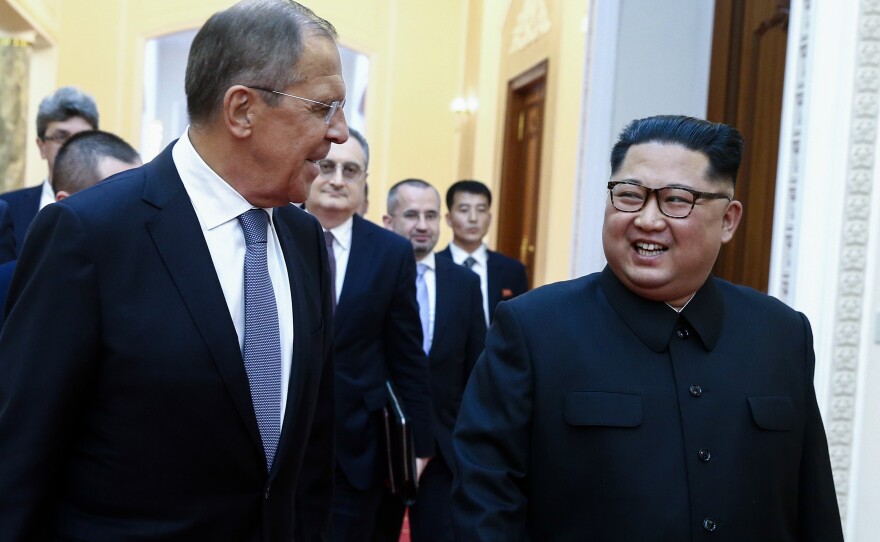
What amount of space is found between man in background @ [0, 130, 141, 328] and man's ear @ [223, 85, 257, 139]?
155 centimetres

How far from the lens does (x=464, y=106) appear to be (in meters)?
14.6

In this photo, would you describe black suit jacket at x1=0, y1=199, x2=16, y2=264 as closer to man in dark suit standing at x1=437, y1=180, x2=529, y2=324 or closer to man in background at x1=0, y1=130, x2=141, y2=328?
man in background at x1=0, y1=130, x2=141, y2=328

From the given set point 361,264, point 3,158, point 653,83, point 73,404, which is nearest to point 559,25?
point 653,83

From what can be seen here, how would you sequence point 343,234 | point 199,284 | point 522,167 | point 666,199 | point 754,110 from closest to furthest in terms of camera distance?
point 199,284
point 666,199
point 343,234
point 754,110
point 522,167

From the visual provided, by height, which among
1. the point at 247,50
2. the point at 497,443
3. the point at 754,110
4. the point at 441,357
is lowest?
the point at 441,357

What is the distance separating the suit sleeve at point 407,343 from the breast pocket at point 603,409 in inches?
79.0

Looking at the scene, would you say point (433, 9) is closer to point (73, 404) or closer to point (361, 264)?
point (361, 264)

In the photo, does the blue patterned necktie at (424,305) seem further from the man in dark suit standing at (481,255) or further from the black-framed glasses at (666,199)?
the black-framed glasses at (666,199)

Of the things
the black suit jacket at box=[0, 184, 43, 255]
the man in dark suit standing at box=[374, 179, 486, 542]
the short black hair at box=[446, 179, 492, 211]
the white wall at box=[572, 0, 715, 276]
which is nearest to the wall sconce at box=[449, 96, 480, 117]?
the short black hair at box=[446, 179, 492, 211]

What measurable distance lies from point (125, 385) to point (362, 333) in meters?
2.11

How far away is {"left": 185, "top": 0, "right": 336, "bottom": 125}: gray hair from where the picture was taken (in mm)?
2105

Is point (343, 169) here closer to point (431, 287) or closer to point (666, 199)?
point (431, 287)

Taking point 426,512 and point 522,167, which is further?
point 522,167

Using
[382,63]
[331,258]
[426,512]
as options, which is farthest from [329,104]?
[382,63]
